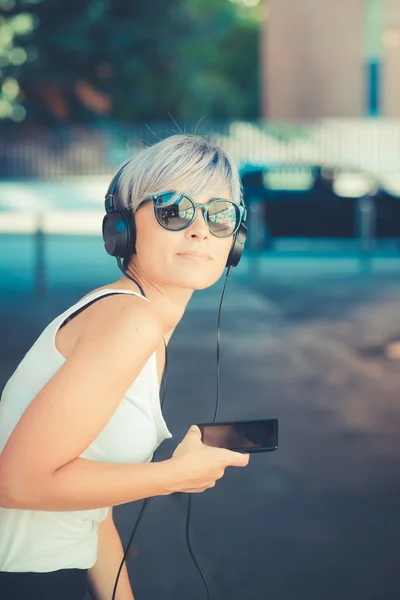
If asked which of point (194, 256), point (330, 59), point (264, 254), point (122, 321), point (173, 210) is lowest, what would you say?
point (264, 254)

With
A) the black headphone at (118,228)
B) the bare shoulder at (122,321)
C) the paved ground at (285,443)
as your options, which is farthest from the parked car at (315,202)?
the bare shoulder at (122,321)

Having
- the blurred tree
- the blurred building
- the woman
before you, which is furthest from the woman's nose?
the blurred building

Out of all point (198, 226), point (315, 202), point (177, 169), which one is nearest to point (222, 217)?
point (198, 226)

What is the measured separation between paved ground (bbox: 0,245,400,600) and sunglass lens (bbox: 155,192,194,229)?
2.07 metres

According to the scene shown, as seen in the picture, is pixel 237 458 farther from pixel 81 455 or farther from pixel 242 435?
pixel 81 455

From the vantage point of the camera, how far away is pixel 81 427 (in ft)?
6.44

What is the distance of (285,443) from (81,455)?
415cm

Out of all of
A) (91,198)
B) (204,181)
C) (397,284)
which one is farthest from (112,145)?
(204,181)

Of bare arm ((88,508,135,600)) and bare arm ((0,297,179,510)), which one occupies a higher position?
bare arm ((0,297,179,510))

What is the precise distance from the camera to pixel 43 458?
76.3 inches

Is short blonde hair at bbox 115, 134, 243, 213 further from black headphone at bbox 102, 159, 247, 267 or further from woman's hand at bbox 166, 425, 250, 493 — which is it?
woman's hand at bbox 166, 425, 250, 493

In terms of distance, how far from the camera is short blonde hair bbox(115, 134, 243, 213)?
2.27 m

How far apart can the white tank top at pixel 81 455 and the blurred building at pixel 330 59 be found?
35.7 metres

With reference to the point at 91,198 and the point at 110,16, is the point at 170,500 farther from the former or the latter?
the point at 110,16
